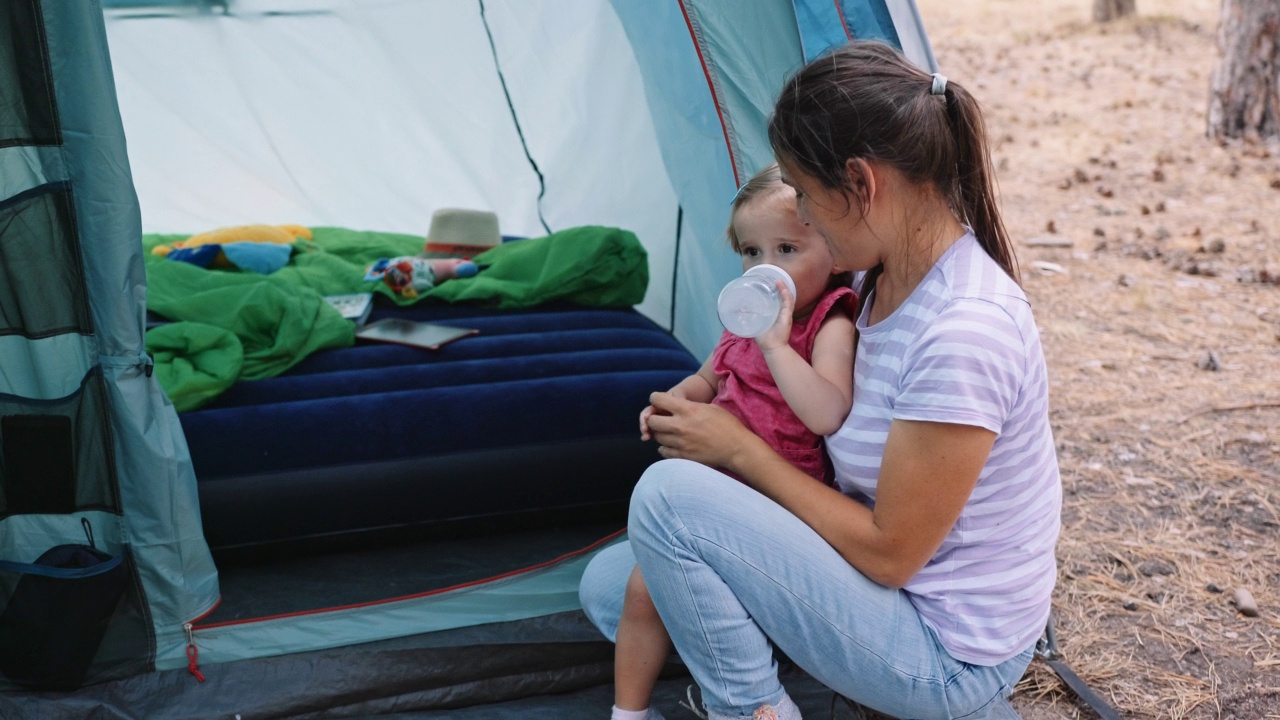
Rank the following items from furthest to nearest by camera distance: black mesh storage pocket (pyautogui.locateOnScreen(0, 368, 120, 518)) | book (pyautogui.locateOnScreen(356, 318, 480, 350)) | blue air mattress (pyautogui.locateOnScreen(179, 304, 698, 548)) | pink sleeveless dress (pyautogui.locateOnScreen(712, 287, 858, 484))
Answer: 1. book (pyautogui.locateOnScreen(356, 318, 480, 350))
2. blue air mattress (pyautogui.locateOnScreen(179, 304, 698, 548))
3. black mesh storage pocket (pyautogui.locateOnScreen(0, 368, 120, 518))
4. pink sleeveless dress (pyautogui.locateOnScreen(712, 287, 858, 484))

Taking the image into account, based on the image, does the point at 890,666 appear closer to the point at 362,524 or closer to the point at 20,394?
the point at 362,524

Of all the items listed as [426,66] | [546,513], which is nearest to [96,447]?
[546,513]

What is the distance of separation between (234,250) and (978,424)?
8.29 ft

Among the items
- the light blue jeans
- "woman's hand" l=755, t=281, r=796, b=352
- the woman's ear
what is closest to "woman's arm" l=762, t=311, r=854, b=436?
"woman's hand" l=755, t=281, r=796, b=352

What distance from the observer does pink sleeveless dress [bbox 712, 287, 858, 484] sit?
1.56m

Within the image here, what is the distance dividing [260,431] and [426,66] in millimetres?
1876

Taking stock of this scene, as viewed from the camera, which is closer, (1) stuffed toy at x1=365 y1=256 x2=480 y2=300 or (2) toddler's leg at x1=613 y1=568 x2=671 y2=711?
(2) toddler's leg at x1=613 y1=568 x2=671 y2=711

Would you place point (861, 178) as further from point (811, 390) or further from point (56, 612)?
point (56, 612)

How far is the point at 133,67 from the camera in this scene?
3.51 metres

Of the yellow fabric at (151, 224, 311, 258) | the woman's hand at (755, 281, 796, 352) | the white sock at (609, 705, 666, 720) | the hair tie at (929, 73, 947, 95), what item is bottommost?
the white sock at (609, 705, 666, 720)

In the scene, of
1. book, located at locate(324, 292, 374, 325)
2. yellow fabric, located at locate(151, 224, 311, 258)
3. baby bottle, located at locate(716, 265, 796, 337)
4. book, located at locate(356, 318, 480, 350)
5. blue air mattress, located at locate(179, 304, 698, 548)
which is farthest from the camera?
yellow fabric, located at locate(151, 224, 311, 258)

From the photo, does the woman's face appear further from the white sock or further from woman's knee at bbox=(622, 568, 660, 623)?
the white sock

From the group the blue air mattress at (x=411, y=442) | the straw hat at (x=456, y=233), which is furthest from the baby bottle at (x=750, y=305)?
the straw hat at (x=456, y=233)

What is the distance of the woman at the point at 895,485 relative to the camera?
1229 millimetres
